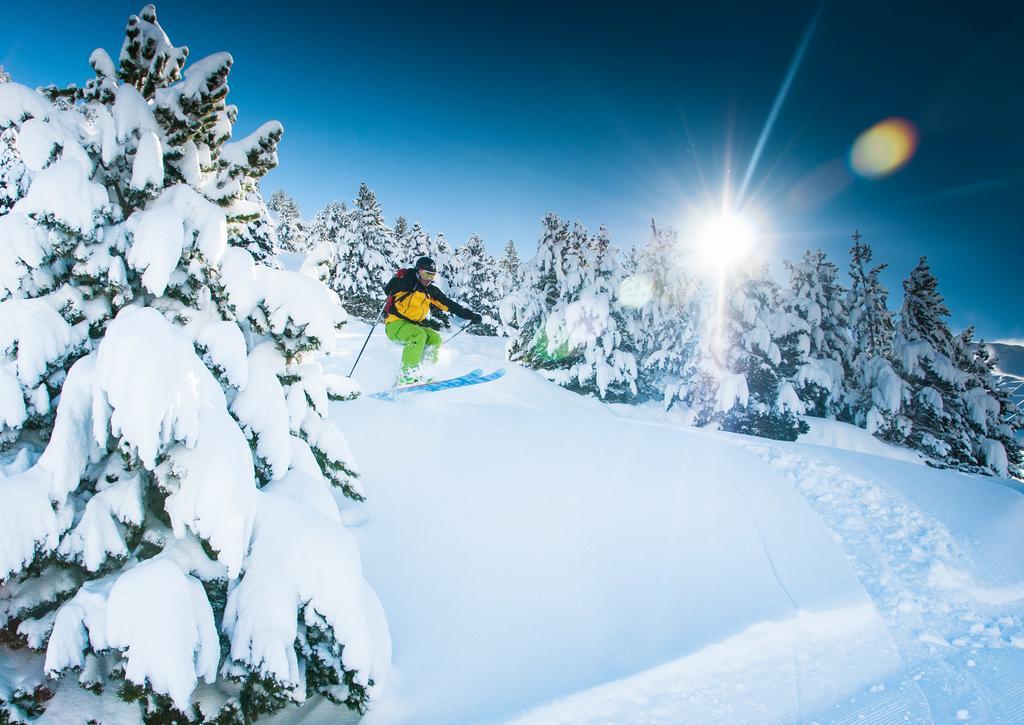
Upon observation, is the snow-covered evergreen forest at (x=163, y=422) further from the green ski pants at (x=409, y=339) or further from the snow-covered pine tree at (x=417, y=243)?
the snow-covered pine tree at (x=417, y=243)

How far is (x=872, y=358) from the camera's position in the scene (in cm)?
1906

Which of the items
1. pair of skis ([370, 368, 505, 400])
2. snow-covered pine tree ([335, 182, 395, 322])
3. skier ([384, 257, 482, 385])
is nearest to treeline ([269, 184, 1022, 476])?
pair of skis ([370, 368, 505, 400])

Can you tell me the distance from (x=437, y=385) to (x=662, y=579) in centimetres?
645

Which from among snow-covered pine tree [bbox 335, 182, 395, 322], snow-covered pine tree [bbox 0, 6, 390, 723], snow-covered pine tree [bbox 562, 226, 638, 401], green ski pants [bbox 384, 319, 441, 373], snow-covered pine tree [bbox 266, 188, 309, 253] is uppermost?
snow-covered pine tree [bbox 266, 188, 309, 253]

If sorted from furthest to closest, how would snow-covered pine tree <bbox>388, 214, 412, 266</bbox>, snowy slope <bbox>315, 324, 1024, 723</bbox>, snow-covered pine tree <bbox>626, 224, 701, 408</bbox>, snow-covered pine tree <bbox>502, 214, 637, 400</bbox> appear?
snow-covered pine tree <bbox>388, 214, 412, 266</bbox> < snow-covered pine tree <bbox>626, 224, 701, 408</bbox> < snow-covered pine tree <bbox>502, 214, 637, 400</bbox> < snowy slope <bbox>315, 324, 1024, 723</bbox>

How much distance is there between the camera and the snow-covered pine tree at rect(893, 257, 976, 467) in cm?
1848

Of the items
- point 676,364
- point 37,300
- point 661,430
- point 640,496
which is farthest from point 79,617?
point 676,364

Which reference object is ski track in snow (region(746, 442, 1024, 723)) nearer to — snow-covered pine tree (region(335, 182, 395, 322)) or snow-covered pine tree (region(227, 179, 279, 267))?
snow-covered pine tree (region(227, 179, 279, 267))

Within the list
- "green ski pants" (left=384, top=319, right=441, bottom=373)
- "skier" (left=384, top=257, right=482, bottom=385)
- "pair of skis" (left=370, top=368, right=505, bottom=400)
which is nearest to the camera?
"pair of skis" (left=370, top=368, right=505, bottom=400)

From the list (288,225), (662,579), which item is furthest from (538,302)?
(288,225)

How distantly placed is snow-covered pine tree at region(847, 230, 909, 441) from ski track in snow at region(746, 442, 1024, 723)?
12432 millimetres

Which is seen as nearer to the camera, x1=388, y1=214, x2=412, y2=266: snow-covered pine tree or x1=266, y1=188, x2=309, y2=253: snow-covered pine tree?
x1=388, y1=214, x2=412, y2=266: snow-covered pine tree

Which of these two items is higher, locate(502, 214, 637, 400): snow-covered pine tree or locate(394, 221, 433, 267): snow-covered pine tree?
locate(394, 221, 433, 267): snow-covered pine tree

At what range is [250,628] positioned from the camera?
2.59 metres
